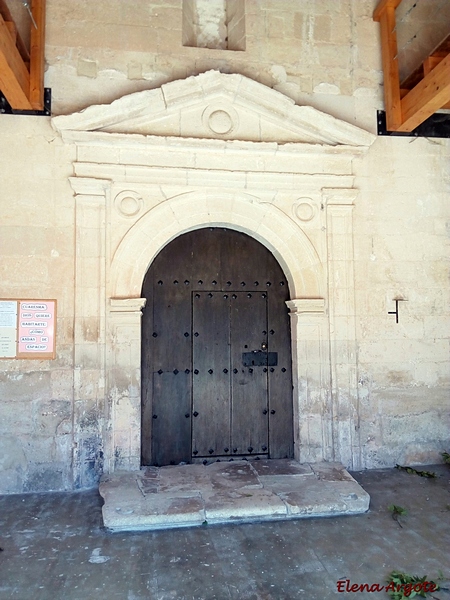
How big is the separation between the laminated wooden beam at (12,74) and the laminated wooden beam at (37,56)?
5 cm

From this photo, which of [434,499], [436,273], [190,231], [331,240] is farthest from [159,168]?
[434,499]

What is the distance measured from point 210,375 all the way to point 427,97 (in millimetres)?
3011

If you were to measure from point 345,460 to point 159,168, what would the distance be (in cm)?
302

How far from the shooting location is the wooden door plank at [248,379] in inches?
168

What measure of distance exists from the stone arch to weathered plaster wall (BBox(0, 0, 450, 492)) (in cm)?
27

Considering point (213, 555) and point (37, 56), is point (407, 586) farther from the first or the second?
point (37, 56)

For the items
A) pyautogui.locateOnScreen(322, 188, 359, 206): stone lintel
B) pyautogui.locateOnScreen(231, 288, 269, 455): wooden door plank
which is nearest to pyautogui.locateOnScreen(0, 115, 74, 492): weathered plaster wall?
pyautogui.locateOnScreen(231, 288, 269, 455): wooden door plank

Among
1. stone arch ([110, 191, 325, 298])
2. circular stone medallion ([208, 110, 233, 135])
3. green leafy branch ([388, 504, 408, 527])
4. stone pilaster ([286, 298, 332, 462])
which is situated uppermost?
circular stone medallion ([208, 110, 233, 135])

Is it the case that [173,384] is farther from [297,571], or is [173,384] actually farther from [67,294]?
[297,571]

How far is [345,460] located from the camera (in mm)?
4160

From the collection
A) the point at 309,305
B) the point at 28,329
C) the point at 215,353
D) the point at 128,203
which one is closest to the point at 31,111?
the point at 128,203

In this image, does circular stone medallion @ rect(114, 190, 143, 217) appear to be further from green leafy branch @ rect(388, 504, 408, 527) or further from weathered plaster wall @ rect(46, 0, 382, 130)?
green leafy branch @ rect(388, 504, 408, 527)

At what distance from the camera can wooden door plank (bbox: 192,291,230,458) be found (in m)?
4.21

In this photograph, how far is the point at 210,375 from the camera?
4262 millimetres
